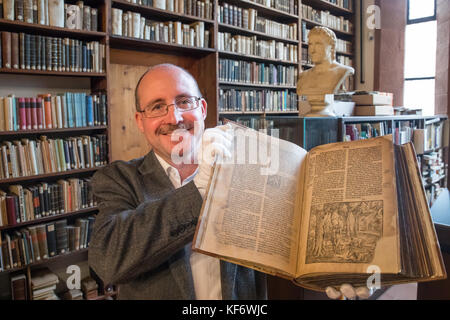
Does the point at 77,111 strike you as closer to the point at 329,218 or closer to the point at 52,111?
the point at 52,111

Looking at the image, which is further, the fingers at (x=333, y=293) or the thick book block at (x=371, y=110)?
the thick book block at (x=371, y=110)

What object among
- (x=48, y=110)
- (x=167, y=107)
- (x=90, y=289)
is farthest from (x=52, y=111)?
(x=167, y=107)

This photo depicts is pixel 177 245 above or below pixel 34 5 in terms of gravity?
below

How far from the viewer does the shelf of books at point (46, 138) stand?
212 centimetres

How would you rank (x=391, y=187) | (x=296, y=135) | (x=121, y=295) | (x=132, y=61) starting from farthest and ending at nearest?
1. (x=132, y=61)
2. (x=296, y=135)
3. (x=121, y=295)
4. (x=391, y=187)

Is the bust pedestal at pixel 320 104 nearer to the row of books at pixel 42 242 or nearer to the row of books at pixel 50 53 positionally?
the row of books at pixel 50 53

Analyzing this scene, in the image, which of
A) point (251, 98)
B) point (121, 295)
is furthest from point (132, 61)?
point (121, 295)

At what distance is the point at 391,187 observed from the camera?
0.63 metres

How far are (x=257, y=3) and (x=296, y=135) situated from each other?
7.47 ft

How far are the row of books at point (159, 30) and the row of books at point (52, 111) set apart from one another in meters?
0.57

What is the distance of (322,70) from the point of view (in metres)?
2.26

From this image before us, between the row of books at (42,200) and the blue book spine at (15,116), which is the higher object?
the blue book spine at (15,116)

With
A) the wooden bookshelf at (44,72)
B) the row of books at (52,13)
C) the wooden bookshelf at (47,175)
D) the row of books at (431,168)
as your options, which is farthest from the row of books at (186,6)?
the row of books at (431,168)
